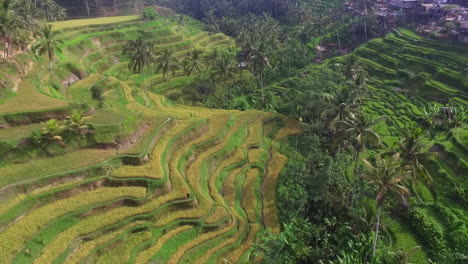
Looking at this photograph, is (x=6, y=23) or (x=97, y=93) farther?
(x=97, y=93)

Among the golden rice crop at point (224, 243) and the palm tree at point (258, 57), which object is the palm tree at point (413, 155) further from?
the palm tree at point (258, 57)

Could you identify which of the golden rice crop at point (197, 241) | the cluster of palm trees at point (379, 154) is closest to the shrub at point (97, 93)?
the golden rice crop at point (197, 241)

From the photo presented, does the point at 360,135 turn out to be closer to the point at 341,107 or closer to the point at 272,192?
the point at 341,107

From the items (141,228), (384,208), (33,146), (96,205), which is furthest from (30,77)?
(384,208)

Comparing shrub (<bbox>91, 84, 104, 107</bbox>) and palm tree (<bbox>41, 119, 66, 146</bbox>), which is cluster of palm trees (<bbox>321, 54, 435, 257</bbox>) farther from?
shrub (<bbox>91, 84, 104, 107</bbox>)

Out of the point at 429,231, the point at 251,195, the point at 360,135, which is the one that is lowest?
the point at 429,231

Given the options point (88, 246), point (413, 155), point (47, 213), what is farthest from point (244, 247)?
point (413, 155)

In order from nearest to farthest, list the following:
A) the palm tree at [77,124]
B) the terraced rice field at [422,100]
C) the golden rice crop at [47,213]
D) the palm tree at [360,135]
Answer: the golden rice crop at [47,213]
the palm tree at [360,135]
the palm tree at [77,124]
the terraced rice field at [422,100]

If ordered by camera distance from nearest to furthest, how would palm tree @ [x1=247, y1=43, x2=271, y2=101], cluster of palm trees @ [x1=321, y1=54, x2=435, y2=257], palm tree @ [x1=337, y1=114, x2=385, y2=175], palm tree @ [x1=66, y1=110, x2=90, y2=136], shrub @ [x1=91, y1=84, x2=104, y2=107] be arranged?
cluster of palm trees @ [x1=321, y1=54, x2=435, y2=257] → palm tree @ [x1=337, y1=114, x2=385, y2=175] → palm tree @ [x1=66, y1=110, x2=90, y2=136] → shrub @ [x1=91, y1=84, x2=104, y2=107] → palm tree @ [x1=247, y1=43, x2=271, y2=101]

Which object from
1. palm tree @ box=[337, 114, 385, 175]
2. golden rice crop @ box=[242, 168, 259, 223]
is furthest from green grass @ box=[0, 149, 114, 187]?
palm tree @ box=[337, 114, 385, 175]
